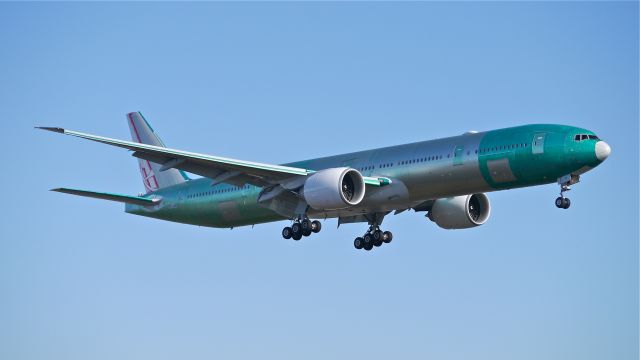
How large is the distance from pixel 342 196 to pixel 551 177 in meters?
9.27

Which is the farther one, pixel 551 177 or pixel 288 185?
pixel 288 185

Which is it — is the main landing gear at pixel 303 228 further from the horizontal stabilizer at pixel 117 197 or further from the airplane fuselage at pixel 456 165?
the horizontal stabilizer at pixel 117 197

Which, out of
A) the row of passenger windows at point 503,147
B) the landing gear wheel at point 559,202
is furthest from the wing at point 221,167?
the landing gear wheel at point 559,202

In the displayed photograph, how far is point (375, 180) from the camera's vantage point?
5378cm

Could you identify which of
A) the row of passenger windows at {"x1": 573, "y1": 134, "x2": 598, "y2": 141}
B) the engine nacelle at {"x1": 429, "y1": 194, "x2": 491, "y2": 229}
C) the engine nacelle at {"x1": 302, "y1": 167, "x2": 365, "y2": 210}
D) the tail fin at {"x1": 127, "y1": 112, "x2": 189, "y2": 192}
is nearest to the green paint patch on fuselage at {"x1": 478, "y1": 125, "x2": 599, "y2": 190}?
the row of passenger windows at {"x1": 573, "y1": 134, "x2": 598, "y2": 141}

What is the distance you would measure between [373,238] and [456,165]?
31.3ft

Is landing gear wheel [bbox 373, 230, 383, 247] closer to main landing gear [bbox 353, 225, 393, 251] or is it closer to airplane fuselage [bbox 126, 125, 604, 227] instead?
main landing gear [bbox 353, 225, 393, 251]

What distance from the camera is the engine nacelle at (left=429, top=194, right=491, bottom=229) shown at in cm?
5872

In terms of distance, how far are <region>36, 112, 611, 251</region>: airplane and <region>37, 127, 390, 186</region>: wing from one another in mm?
48

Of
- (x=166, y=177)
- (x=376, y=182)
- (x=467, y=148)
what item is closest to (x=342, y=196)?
(x=376, y=182)

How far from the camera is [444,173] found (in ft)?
170

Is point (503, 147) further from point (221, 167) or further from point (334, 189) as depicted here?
point (221, 167)

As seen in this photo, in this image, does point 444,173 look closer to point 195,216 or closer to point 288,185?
point 288,185

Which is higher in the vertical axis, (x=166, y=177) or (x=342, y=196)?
(x=166, y=177)
